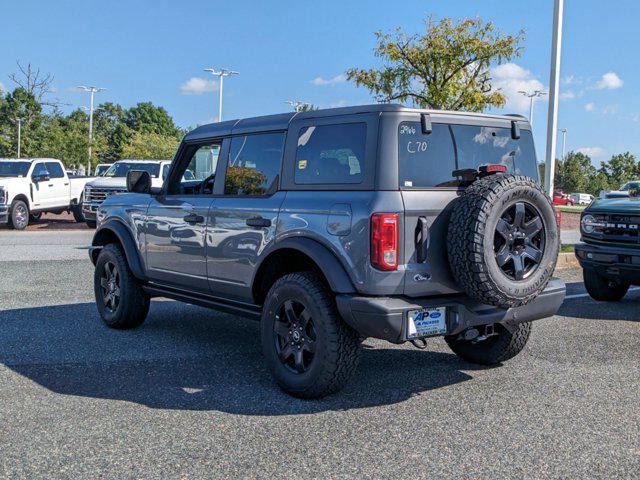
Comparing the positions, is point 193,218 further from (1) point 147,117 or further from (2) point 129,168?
(1) point 147,117

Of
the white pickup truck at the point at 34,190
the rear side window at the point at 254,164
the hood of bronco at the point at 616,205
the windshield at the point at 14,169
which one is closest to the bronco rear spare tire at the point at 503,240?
the rear side window at the point at 254,164

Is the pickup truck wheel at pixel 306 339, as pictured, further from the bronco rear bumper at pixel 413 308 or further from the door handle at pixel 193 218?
the door handle at pixel 193 218

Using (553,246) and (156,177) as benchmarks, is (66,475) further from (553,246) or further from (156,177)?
(156,177)

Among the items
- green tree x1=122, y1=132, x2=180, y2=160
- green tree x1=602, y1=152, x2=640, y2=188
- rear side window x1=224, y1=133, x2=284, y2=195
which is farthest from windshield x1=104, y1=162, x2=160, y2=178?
green tree x1=602, y1=152, x2=640, y2=188

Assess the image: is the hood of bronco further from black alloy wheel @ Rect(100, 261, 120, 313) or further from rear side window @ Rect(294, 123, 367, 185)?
black alloy wheel @ Rect(100, 261, 120, 313)

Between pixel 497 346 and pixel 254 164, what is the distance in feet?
7.74

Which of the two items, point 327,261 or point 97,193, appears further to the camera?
point 97,193

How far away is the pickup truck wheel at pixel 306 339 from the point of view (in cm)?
454

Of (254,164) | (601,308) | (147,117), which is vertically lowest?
(601,308)

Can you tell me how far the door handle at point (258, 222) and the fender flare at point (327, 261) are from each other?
316mm

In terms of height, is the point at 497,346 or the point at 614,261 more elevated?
the point at 614,261

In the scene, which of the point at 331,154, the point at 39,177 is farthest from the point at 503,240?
Result: the point at 39,177

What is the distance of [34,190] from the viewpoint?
19703 millimetres

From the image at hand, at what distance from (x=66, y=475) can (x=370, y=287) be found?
78.3 inches
